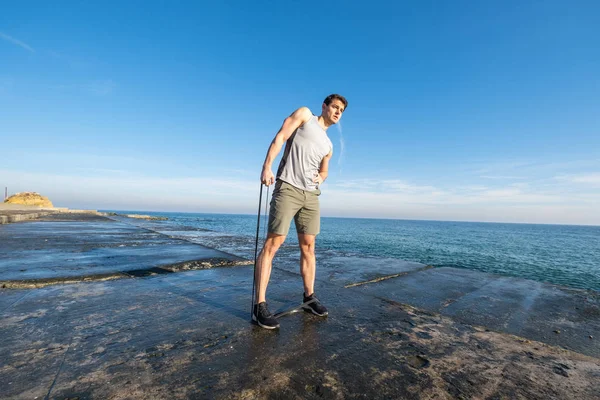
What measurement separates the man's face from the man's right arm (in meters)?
0.23

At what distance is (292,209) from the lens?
8.13 feet

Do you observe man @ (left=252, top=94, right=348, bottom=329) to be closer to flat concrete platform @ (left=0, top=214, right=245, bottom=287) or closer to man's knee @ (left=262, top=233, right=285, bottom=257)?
man's knee @ (left=262, top=233, right=285, bottom=257)

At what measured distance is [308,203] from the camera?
8.52 ft

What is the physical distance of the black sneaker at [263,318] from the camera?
2.19 m

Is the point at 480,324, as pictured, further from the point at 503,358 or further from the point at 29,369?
the point at 29,369

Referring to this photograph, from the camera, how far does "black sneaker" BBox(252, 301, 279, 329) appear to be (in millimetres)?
2189

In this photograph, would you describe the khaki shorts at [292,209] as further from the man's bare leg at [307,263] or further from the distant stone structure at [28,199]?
the distant stone structure at [28,199]

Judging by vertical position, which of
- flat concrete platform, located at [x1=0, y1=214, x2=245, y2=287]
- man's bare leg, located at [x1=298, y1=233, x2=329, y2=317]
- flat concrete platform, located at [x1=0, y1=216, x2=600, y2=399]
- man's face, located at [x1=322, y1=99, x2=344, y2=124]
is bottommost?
flat concrete platform, located at [x1=0, y1=216, x2=600, y2=399]

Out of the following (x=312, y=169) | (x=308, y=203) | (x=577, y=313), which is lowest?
(x=577, y=313)

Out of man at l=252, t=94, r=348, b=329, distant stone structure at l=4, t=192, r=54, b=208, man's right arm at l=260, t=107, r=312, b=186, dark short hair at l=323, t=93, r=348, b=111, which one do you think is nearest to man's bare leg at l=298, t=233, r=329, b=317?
man at l=252, t=94, r=348, b=329

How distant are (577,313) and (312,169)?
346cm

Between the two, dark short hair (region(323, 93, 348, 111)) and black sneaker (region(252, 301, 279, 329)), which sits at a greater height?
dark short hair (region(323, 93, 348, 111))

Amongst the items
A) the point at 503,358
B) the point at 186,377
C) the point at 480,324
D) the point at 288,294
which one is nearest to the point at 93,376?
the point at 186,377

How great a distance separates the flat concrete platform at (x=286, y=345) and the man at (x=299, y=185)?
276 millimetres
